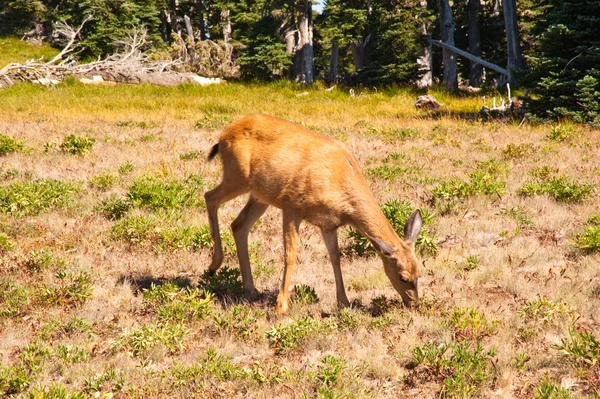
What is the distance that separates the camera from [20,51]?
38188 mm

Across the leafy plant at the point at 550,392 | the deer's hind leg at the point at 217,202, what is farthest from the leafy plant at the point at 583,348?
the deer's hind leg at the point at 217,202

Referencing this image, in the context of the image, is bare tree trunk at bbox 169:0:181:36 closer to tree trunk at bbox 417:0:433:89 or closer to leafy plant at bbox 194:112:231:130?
tree trunk at bbox 417:0:433:89

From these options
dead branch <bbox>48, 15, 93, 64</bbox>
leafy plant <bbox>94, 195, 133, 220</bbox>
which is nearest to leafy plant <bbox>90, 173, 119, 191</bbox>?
leafy plant <bbox>94, 195, 133, 220</bbox>

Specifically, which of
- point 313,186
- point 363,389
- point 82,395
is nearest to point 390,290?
point 313,186

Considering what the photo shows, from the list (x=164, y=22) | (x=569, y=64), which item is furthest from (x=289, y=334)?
(x=164, y=22)

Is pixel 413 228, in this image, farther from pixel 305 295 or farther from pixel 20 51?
pixel 20 51

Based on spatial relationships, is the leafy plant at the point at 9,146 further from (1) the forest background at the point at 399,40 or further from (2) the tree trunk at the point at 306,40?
(2) the tree trunk at the point at 306,40

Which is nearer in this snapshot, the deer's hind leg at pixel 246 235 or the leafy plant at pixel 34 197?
the deer's hind leg at pixel 246 235

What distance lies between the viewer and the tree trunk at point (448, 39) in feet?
86.5

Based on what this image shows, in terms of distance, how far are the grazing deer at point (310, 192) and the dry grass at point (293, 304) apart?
39 centimetres

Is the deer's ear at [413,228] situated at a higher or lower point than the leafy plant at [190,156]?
higher

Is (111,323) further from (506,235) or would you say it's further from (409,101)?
(409,101)

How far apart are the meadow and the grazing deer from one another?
Answer: 396mm

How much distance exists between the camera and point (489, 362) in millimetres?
4516
